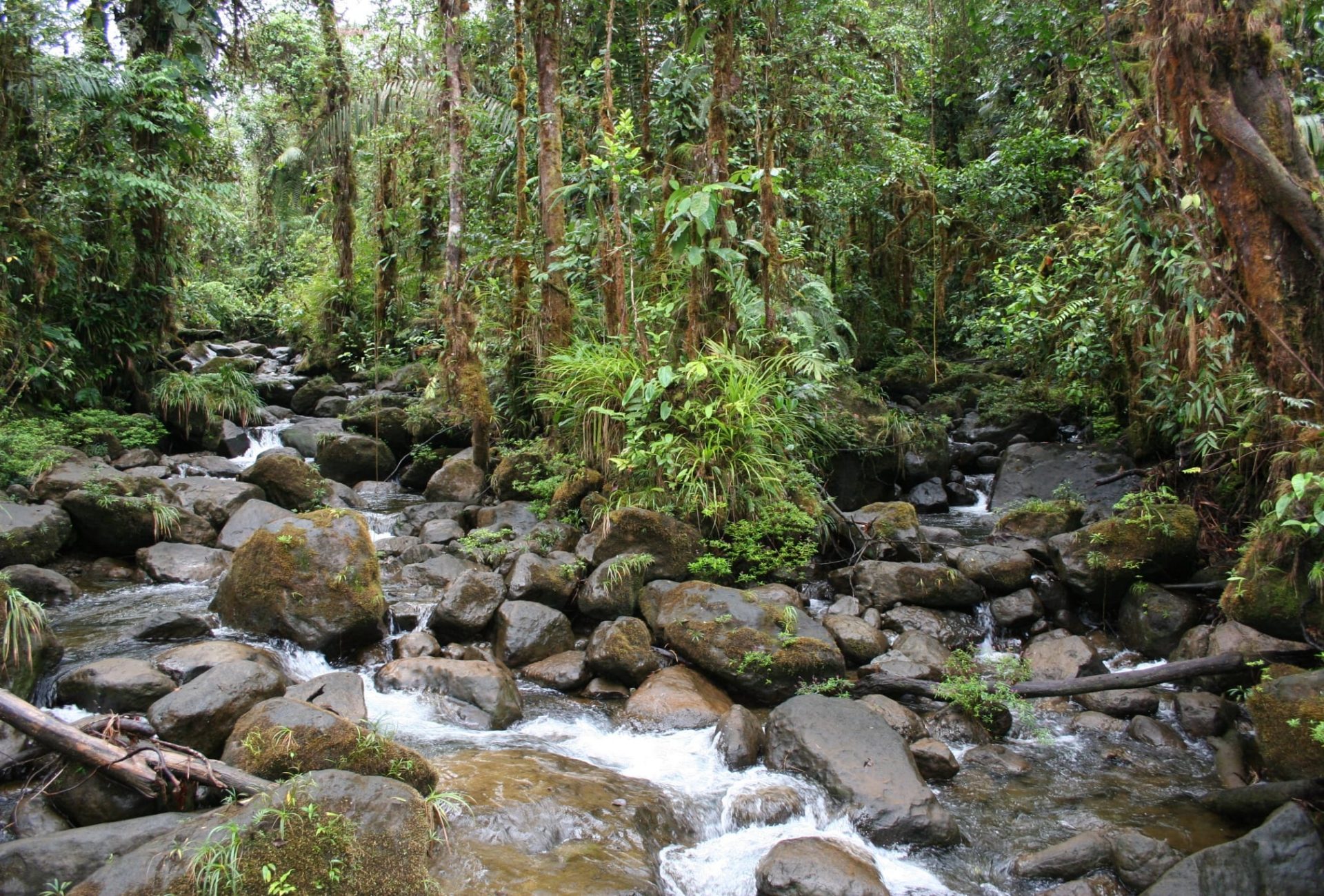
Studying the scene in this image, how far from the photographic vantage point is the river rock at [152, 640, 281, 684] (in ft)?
→ 18.2

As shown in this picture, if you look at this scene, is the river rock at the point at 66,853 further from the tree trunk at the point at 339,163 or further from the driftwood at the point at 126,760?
the tree trunk at the point at 339,163

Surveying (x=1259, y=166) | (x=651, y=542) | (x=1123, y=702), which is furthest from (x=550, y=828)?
(x=1259, y=166)

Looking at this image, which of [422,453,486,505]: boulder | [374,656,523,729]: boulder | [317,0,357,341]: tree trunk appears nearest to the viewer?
[374,656,523,729]: boulder

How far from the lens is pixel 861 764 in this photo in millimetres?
5148

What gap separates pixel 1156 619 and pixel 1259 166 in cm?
A: 352

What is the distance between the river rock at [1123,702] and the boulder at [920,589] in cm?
149

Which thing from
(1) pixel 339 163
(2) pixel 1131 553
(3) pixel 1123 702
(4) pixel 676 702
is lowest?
(3) pixel 1123 702

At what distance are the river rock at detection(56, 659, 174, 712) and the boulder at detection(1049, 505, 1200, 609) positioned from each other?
23.4 ft

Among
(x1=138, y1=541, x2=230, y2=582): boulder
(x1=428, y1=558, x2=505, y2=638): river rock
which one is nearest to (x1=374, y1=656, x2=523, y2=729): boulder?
(x1=428, y1=558, x2=505, y2=638): river rock

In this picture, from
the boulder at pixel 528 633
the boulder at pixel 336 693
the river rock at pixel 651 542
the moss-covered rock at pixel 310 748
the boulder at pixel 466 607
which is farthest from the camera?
the river rock at pixel 651 542

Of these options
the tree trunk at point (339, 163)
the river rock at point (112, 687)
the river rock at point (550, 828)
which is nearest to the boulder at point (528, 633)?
the river rock at point (550, 828)

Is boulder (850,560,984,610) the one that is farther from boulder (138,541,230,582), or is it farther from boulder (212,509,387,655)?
boulder (138,541,230,582)

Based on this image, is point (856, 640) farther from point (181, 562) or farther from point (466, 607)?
point (181, 562)

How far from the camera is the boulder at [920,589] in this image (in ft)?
25.7
